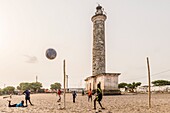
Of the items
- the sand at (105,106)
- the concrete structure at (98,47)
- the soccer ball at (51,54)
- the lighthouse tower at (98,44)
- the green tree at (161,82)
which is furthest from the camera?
the green tree at (161,82)

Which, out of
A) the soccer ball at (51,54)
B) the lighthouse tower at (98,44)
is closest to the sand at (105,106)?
the soccer ball at (51,54)

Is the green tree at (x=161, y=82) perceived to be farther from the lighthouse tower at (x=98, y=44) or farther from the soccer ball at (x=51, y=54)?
the soccer ball at (x=51, y=54)

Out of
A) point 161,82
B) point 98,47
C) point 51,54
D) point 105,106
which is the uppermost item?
point 98,47

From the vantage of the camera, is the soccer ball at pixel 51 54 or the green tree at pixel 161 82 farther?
the green tree at pixel 161 82

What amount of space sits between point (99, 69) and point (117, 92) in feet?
27.7

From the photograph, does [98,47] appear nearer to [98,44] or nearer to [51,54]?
[98,44]

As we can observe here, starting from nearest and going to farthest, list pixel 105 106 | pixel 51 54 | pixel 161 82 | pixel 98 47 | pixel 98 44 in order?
1. pixel 105 106
2. pixel 51 54
3. pixel 98 47
4. pixel 98 44
5. pixel 161 82

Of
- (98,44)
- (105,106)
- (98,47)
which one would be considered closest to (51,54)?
(105,106)

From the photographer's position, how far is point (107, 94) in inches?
1729

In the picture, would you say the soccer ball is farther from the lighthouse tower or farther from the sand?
the lighthouse tower

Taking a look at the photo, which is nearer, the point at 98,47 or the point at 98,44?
the point at 98,47

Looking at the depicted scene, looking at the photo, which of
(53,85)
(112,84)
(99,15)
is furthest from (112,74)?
(53,85)

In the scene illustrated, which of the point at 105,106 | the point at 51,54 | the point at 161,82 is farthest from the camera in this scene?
the point at 161,82

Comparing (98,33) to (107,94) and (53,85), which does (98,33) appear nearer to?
(107,94)
